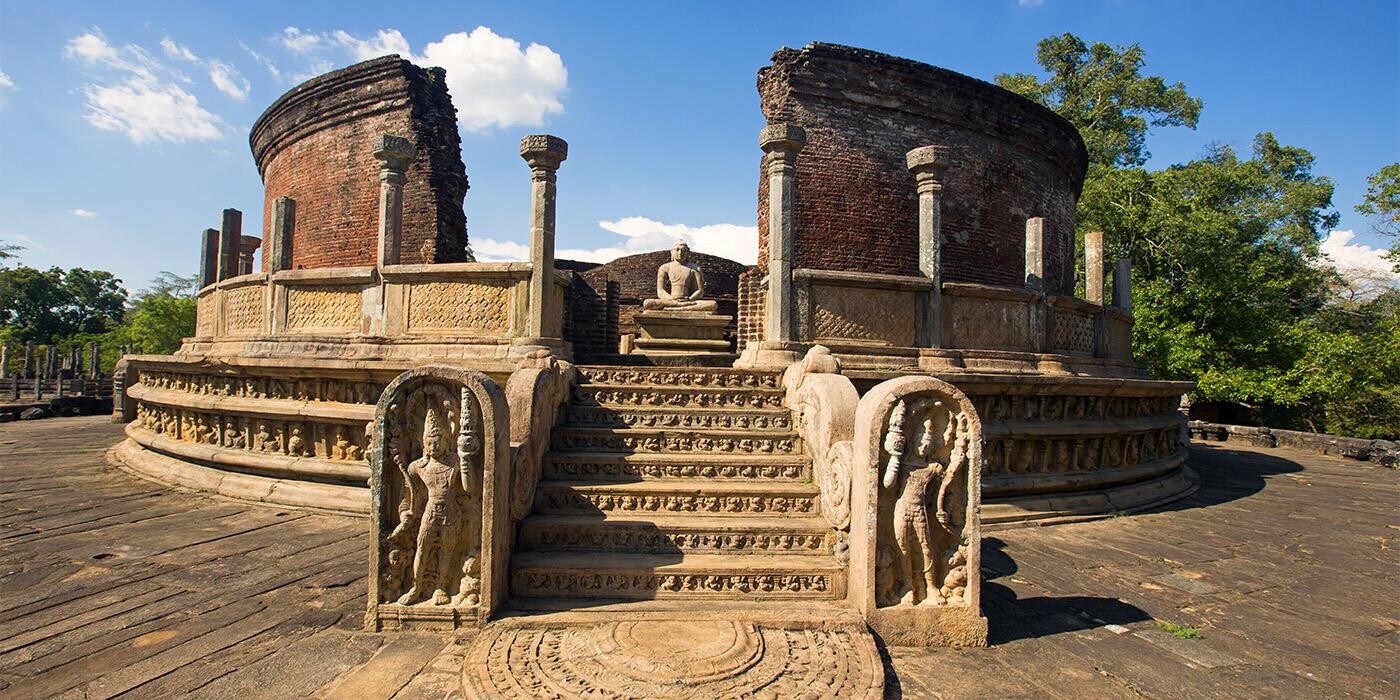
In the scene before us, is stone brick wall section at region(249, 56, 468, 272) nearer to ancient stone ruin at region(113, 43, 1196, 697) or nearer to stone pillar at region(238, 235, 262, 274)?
ancient stone ruin at region(113, 43, 1196, 697)

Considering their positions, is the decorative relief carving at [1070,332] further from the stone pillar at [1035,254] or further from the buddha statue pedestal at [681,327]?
the buddha statue pedestal at [681,327]

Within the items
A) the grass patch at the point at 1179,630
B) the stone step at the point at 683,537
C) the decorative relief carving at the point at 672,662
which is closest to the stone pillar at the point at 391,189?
the stone step at the point at 683,537

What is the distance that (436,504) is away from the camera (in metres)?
3.35

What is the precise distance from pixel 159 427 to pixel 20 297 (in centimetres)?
5196

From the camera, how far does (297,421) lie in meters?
6.50

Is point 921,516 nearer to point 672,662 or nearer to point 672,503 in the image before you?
point 672,662

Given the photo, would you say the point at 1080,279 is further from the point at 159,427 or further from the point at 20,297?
the point at 20,297

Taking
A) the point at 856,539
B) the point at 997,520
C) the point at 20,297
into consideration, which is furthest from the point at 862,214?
the point at 20,297

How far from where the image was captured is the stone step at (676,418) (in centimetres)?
514

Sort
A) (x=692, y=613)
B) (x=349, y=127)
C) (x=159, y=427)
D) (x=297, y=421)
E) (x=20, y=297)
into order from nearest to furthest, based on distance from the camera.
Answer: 1. (x=692, y=613)
2. (x=297, y=421)
3. (x=159, y=427)
4. (x=349, y=127)
5. (x=20, y=297)

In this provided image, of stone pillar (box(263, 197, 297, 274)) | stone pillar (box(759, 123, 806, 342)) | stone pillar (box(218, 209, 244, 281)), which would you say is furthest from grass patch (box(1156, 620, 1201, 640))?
stone pillar (box(218, 209, 244, 281))

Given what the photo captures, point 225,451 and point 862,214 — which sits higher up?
point 862,214

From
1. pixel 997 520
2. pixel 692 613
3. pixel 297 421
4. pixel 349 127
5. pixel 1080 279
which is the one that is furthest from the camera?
pixel 1080 279

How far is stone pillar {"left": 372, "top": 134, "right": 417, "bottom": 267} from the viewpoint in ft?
23.4
